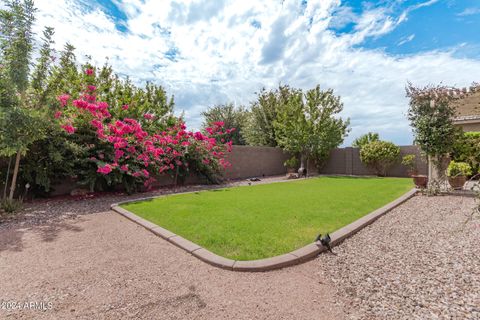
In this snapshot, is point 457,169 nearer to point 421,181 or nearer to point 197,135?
point 421,181

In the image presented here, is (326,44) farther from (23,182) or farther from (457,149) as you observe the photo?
(23,182)

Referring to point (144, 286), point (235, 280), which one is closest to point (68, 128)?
point (144, 286)

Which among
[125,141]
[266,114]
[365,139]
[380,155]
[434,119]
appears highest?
[266,114]

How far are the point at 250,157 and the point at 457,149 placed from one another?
9461 millimetres

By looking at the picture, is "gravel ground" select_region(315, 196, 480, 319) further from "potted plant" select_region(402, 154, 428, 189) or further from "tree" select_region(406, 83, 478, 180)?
"tree" select_region(406, 83, 478, 180)

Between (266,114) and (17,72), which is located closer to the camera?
(17,72)

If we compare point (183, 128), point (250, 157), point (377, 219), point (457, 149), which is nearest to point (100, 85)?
point (183, 128)

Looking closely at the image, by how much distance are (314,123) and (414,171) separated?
19.2ft

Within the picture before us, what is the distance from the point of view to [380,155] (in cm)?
1323

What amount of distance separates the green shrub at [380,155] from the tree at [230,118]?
42.9 ft

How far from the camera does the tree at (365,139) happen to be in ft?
50.2

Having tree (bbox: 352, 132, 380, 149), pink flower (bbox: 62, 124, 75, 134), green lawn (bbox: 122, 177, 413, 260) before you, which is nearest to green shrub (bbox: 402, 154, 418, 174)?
tree (bbox: 352, 132, 380, 149)

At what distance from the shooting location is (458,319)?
1.83 metres

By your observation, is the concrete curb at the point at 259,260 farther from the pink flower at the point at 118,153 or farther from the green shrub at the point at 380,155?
the green shrub at the point at 380,155
